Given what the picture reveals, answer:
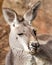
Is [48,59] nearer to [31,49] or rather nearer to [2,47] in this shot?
[31,49]

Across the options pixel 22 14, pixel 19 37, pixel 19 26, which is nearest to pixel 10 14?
pixel 19 26

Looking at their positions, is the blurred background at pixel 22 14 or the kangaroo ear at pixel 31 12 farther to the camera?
the blurred background at pixel 22 14

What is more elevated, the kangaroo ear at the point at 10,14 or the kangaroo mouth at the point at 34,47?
the kangaroo ear at the point at 10,14

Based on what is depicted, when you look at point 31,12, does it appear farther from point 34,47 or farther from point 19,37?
point 34,47

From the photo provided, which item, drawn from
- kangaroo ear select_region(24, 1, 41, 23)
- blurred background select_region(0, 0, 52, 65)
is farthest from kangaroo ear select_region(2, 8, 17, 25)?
blurred background select_region(0, 0, 52, 65)

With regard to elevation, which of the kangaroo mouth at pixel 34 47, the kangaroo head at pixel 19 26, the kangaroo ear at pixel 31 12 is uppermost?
the kangaroo ear at pixel 31 12

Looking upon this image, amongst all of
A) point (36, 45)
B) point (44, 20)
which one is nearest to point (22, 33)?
point (36, 45)

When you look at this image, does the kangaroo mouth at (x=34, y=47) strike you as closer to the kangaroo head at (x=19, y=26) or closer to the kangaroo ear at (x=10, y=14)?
the kangaroo head at (x=19, y=26)

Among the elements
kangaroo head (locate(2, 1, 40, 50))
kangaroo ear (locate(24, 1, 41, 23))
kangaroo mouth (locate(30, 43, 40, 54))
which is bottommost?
kangaroo mouth (locate(30, 43, 40, 54))

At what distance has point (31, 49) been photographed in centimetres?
299

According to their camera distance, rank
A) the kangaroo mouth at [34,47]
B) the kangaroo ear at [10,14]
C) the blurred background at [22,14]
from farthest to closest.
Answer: the blurred background at [22,14] → the kangaroo ear at [10,14] → the kangaroo mouth at [34,47]

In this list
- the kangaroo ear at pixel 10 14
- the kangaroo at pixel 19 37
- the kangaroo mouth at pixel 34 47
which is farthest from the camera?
the kangaroo ear at pixel 10 14

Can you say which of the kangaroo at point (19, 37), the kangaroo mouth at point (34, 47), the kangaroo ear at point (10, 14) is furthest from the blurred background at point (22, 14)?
the kangaroo mouth at point (34, 47)

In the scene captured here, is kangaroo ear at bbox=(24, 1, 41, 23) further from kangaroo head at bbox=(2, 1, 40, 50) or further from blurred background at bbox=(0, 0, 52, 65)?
blurred background at bbox=(0, 0, 52, 65)
